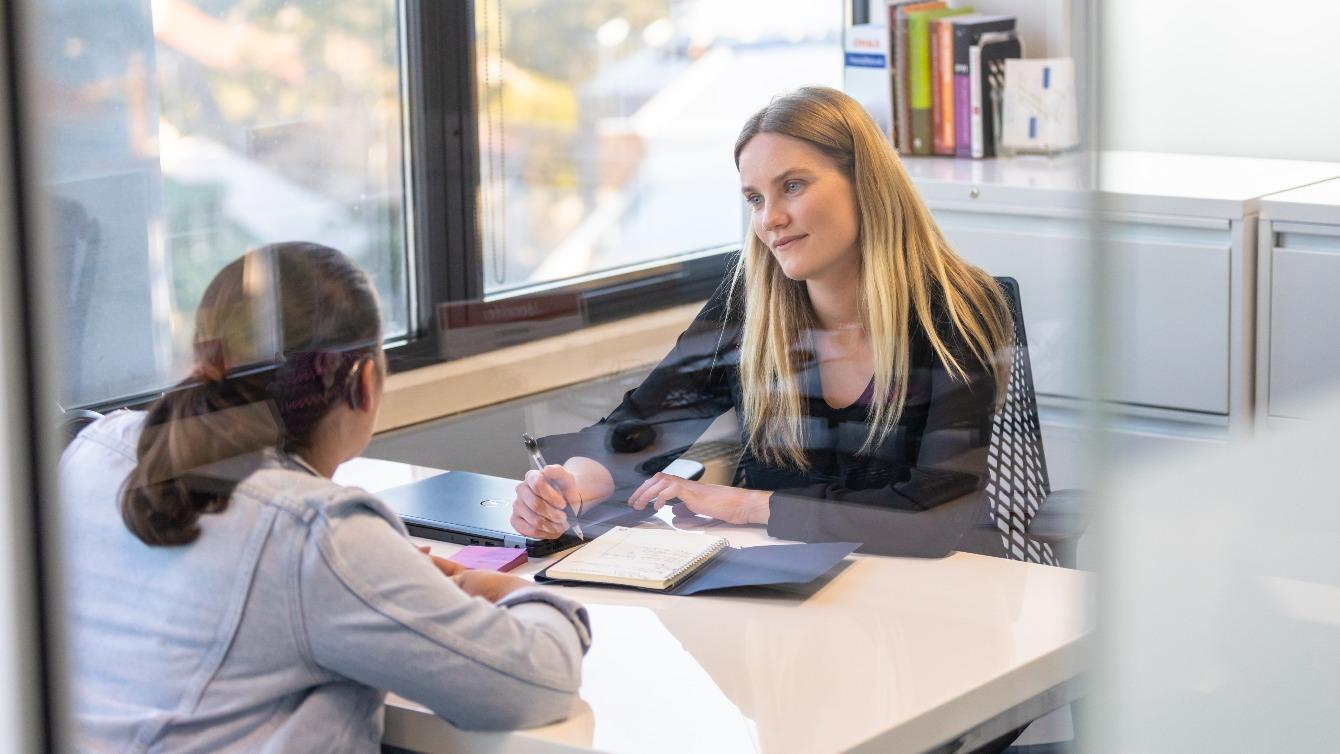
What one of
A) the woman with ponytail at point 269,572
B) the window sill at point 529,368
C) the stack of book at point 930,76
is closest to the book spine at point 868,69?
the stack of book at point 930,76

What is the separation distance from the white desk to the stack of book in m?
0.38

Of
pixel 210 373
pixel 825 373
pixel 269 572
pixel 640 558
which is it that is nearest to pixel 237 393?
pixel 210 373

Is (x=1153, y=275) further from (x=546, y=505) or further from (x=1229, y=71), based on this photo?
(x=546, y=505)

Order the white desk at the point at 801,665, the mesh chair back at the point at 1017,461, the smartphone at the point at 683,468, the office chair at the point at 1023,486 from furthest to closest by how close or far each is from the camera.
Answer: the smartphone at the point at 683,468, the white desk at the point at 801,665, the mesh chair back at the point at 1017,461, the office chair at the point at 1023,486

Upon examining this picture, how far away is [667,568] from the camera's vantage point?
132 centimetres

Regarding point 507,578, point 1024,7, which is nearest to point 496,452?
point 507,578

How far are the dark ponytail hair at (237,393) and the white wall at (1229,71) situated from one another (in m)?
0.64

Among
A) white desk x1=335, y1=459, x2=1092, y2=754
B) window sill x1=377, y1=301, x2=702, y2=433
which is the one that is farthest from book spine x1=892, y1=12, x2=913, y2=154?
white desk x1=335, y1=459, x2=1092, y2=754

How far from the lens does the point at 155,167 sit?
3.64 feet

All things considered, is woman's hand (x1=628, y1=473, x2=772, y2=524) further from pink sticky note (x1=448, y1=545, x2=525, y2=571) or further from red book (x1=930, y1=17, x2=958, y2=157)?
red book (x1=930, y1=17, x2=958, y2=157)

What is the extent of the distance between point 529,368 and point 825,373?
0.96 ft

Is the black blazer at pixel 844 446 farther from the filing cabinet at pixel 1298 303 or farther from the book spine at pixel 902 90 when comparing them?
the filing cabinet at pixel 1298 303

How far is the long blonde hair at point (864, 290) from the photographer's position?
1308mm

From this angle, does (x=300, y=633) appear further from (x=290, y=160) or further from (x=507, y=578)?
(x=290, y=160)
